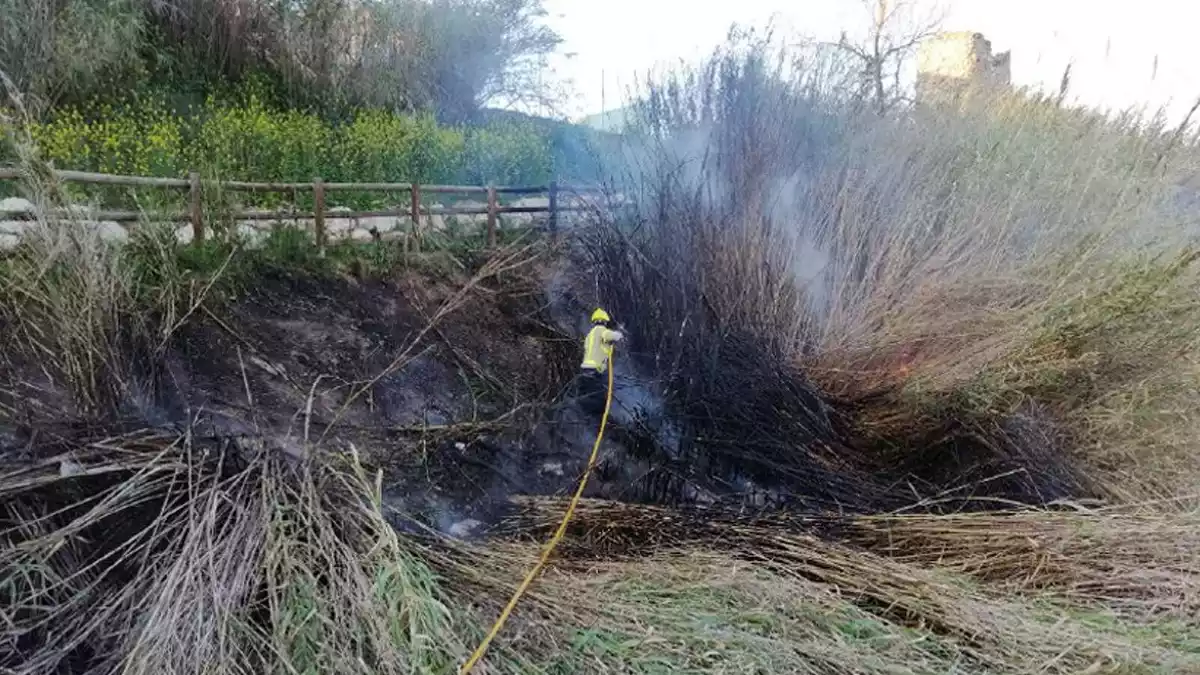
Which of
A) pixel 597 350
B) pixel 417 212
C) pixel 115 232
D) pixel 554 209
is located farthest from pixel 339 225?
pixel 597 350

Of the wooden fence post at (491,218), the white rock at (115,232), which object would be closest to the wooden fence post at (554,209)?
the wooden fence post at (491,218)

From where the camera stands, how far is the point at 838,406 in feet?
15.8

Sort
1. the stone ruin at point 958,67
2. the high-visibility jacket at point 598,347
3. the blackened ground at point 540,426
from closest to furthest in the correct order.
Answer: the blackened ground at point 540,426 < the high-visibility jacket at point 598,347 < the stone ruin at point 958,67

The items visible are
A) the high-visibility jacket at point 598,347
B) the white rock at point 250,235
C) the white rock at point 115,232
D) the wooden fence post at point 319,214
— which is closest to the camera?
the white rock at point 115,232

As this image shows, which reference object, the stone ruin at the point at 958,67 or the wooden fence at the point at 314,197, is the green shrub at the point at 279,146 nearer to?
the wooden fence at the point at 314,197

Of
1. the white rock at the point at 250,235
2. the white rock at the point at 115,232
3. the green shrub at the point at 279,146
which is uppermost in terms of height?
the green shrub at the point at 279,146

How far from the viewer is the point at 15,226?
418cm

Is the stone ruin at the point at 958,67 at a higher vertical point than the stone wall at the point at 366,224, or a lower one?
higher

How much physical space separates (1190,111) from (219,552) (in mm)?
5520

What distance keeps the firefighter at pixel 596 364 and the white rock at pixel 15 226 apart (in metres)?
2.73

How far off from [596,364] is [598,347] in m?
0.10

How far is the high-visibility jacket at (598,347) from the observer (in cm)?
460

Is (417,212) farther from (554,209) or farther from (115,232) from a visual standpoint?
(115,232)

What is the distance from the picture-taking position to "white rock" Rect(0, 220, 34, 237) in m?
3.58
